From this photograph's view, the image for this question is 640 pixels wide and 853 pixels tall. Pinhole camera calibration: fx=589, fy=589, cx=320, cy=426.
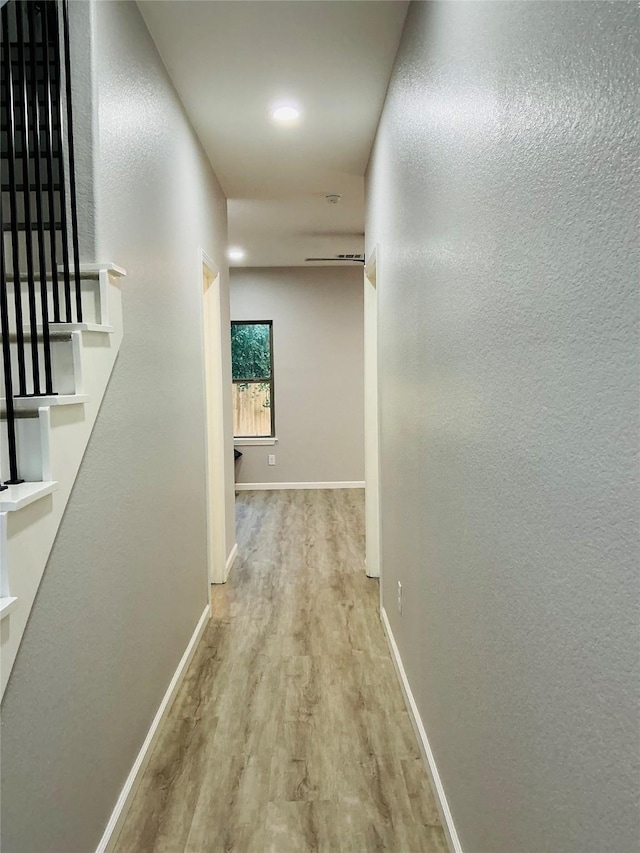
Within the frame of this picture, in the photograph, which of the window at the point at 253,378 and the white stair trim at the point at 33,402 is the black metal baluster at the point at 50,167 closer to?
the white stair trim at the point at 33,402

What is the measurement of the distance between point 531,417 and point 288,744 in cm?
180

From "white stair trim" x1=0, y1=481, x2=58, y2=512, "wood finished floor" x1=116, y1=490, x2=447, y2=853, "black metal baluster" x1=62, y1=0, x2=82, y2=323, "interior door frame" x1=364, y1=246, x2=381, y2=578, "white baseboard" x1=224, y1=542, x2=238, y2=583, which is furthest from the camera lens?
"white baseboard" x1=224, y1=542, x2=238, y2=583

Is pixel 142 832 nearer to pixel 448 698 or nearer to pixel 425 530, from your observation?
pixel 448 698

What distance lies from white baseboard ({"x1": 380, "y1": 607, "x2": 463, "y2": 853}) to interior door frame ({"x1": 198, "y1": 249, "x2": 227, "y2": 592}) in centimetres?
151

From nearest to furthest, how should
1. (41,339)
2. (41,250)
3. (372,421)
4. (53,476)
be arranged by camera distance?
(53,476) → (41,250) → (41,339) → (372,421)

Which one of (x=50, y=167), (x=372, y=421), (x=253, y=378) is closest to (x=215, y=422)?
(x=372, y=421)

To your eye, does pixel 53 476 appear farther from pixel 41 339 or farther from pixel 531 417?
pixel 531 417


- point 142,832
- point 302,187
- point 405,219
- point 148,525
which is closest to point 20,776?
point 142,832

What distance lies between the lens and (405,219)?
89.4 inches

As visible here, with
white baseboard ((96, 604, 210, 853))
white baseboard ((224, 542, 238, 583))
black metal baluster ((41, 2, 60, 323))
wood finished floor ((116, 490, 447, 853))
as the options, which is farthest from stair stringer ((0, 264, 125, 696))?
white baseboard ((224, 542, 238, 583))

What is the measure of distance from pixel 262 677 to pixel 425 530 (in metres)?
1.29

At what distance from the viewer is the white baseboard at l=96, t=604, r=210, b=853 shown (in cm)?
168

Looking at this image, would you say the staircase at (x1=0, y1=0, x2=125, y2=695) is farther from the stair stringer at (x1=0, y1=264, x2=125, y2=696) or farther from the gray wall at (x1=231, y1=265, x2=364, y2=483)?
the gray wall at (x1=231, y1=265, x2=364, y2=483)

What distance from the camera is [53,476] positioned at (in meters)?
1.32
